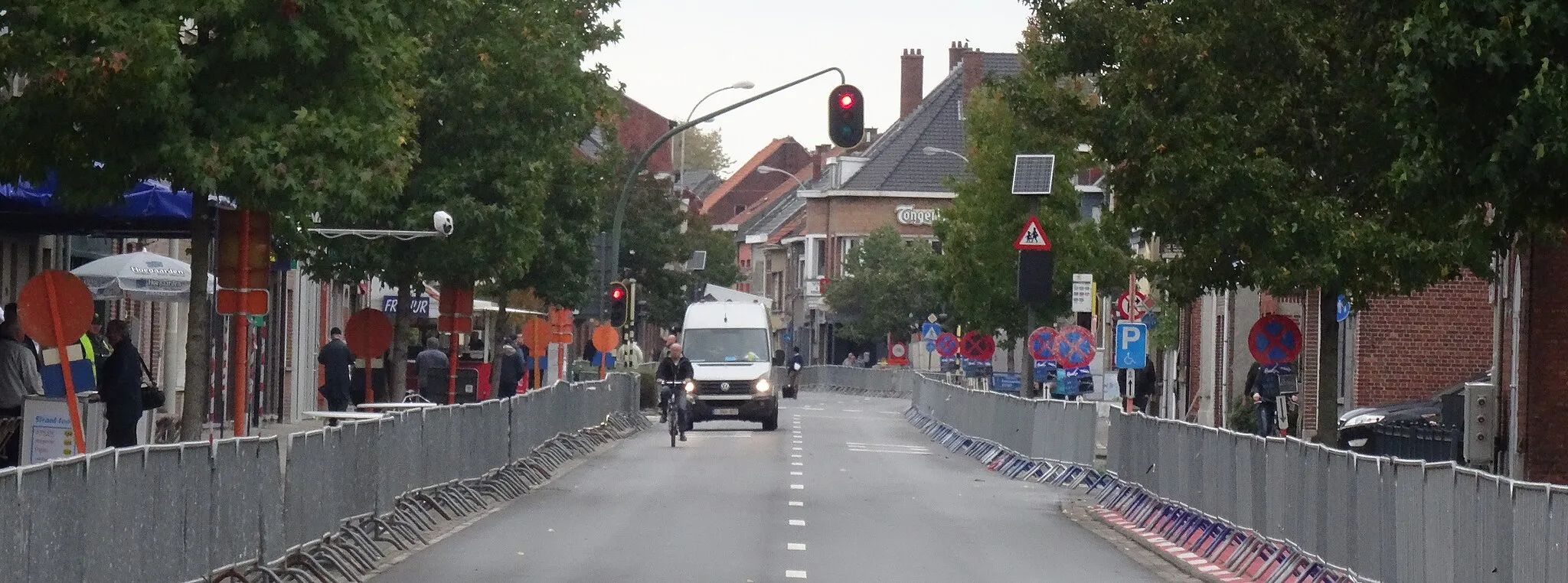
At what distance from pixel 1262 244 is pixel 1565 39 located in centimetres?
876

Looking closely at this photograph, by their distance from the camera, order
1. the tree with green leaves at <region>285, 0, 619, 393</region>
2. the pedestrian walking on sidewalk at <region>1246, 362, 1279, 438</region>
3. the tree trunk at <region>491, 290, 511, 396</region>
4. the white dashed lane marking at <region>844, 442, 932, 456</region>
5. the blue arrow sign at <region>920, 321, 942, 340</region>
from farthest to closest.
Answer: the blue arrow sign at <region>920, 321, 942, 340</region>, the tree trunk at <region>491, 290, 511, 396</region>, the white dashed lane marking at <region>844, 442, 932, 456</region>, the pedestrian walking on sidewalk at <region>1246, 362, 1279, 438</region>, the tree with green leaves at <region>285, 0, 619, 393</region>

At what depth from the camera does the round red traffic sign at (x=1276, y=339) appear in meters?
22.5

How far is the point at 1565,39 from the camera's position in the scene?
12758 millimetres

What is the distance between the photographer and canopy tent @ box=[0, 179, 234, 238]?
60.3 feet

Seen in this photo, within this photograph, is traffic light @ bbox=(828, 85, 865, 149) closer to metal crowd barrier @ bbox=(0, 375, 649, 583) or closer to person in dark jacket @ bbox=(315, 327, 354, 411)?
person in dark jacket @ bbox=(315, 327, 354, 411)

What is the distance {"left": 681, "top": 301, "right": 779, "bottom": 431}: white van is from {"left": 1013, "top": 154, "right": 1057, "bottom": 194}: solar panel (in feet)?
28.5

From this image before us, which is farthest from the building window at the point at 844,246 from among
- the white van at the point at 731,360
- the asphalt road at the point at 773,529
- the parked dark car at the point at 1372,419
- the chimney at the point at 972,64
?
the parked dark car at the point at 1372,419

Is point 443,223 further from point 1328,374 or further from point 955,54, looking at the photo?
point 955,54

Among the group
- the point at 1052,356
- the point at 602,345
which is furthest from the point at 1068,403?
the point at 602,345

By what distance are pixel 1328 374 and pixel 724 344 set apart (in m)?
21.8

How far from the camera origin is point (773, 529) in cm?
1950

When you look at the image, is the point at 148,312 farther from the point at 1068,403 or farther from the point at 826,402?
the point at 826,402

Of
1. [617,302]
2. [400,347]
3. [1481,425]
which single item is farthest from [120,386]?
[617,302]

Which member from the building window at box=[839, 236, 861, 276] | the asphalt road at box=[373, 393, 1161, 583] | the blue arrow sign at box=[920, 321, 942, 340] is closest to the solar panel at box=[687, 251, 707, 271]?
the building window at box=[839, 236, 861, 276]
